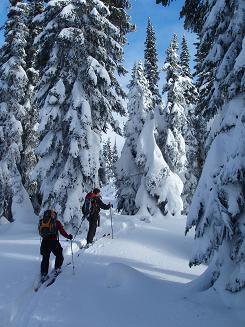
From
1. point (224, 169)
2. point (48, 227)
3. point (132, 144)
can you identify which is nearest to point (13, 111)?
point (132, 144)

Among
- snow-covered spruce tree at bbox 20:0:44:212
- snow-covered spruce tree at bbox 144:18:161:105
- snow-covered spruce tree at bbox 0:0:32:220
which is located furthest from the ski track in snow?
snow-covered spruce tree at bbox 144:18:161:105

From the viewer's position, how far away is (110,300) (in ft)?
29.7

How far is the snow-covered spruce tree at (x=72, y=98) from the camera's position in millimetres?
19047

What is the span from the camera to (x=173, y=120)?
27.6 metres

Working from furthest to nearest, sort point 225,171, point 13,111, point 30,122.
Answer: point 30,122 → point 13,111 → point 225,171

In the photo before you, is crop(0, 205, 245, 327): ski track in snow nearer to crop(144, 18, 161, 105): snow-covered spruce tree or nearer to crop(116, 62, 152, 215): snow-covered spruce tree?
crop(116, 62, 152, 215): snow-covered spruce tree

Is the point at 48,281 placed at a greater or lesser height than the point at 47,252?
lesser

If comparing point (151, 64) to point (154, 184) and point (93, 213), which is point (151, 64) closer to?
point (154, 184)

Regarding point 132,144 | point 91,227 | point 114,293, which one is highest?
point 132,144

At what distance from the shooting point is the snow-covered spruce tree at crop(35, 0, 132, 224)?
19.0 meters

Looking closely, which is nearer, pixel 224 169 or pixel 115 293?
pixel 224 169

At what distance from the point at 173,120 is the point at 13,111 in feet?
32.5

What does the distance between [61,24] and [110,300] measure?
1461 centimetres

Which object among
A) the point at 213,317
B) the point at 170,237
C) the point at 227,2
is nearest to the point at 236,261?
the point at 213,317
